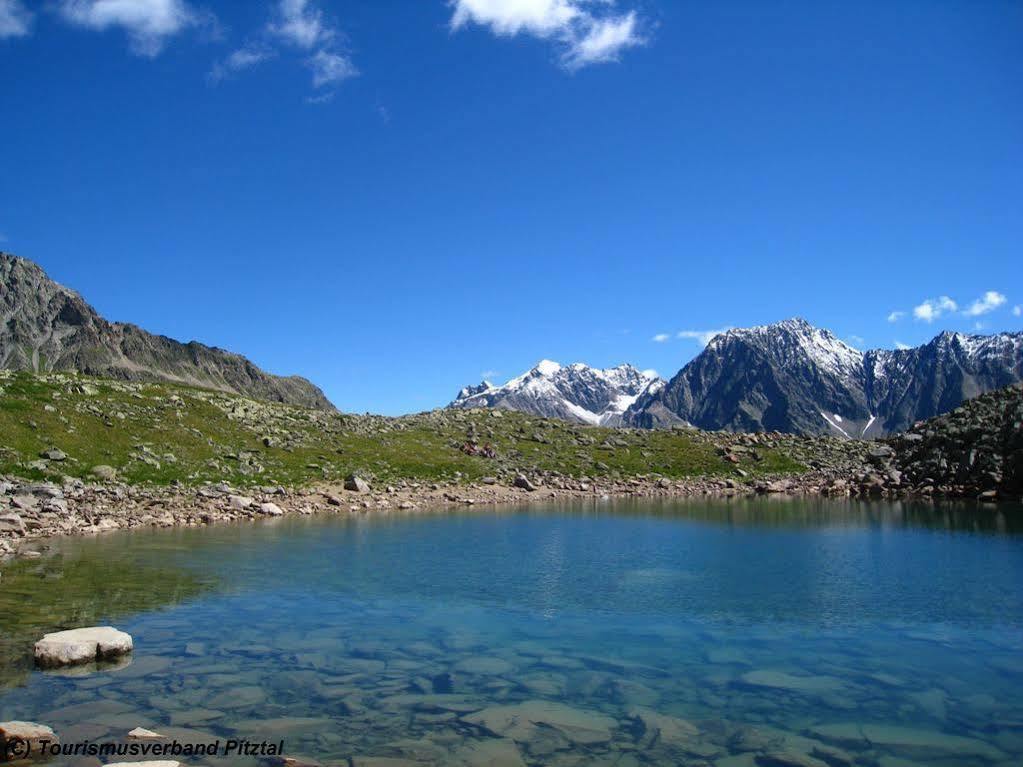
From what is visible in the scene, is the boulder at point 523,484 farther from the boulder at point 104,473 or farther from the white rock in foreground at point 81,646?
the white rock in foreground at point 81,646

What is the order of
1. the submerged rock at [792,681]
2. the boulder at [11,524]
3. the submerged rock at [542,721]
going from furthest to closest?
the boulder at [11,524] < the submerged rock at [792,681] < the submerged rock at [542,721]

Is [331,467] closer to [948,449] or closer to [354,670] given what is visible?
[354,670]

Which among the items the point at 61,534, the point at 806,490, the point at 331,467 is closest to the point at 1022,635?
the point at 61,534

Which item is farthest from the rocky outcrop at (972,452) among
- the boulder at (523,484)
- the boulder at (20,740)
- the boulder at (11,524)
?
the boulder at (11,524)

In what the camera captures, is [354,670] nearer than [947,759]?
No

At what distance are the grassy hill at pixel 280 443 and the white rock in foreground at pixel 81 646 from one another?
→ 34535 millimetres

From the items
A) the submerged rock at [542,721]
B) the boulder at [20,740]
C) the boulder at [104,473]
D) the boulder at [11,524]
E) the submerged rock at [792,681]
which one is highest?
the boulder at [104,473]

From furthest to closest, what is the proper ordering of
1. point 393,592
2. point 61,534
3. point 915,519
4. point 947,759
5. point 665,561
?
point 915,519, point 61,534, point 665,561, point 393,592, point 947,759

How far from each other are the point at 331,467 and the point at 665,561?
4346 centimetres

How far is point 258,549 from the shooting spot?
37.5 m

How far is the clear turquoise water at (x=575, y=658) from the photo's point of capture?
13938 mm

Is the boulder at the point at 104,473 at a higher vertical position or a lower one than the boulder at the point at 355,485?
higher

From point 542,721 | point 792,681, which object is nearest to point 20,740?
point 542,721

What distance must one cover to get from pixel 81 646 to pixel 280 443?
186 ft
